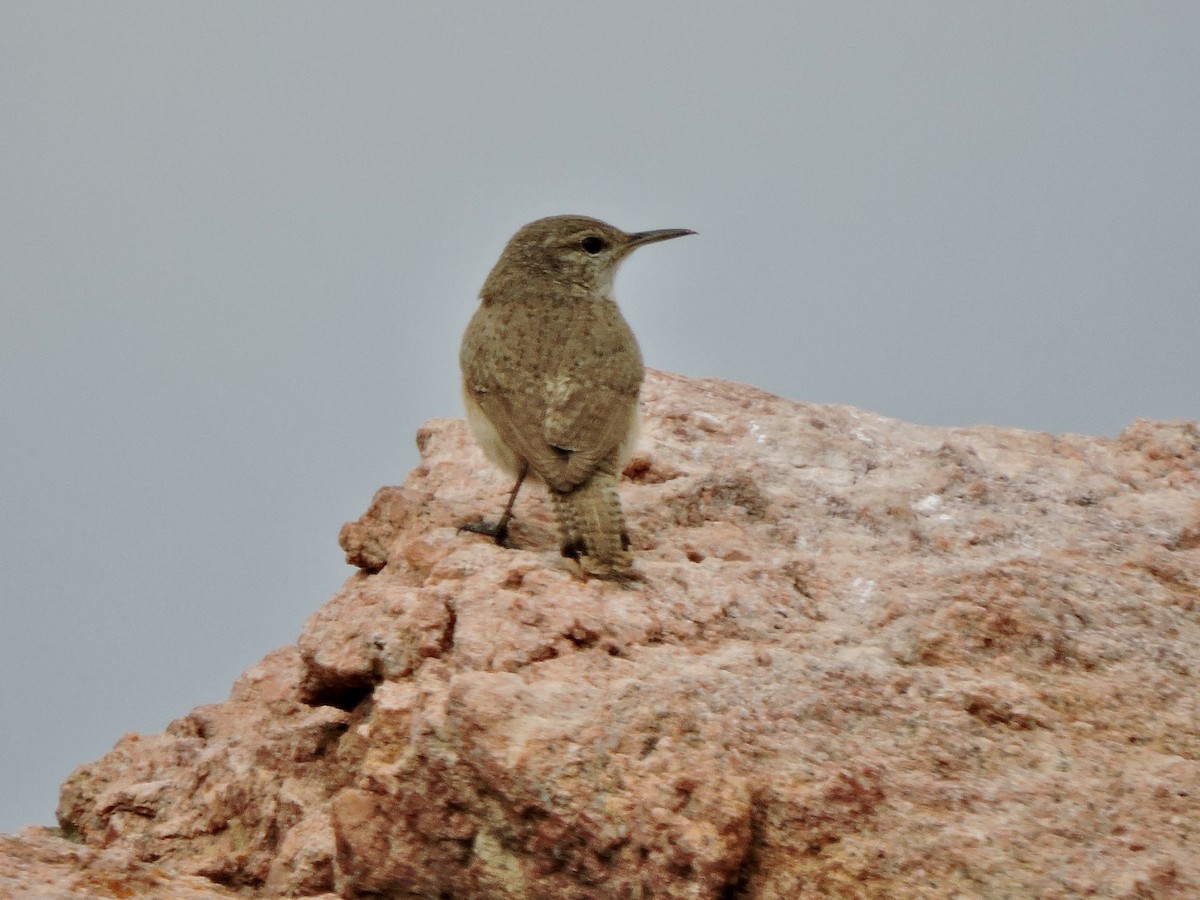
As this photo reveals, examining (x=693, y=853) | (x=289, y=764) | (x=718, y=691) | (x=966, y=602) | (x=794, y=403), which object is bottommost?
(x=289, y=764)

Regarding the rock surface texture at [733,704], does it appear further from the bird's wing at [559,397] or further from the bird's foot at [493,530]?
the bird's wing at [559,397]

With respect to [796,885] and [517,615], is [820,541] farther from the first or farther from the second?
[796,885]

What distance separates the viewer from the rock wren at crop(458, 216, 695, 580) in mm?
6051

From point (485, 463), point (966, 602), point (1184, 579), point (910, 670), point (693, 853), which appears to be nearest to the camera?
point (693, 853)

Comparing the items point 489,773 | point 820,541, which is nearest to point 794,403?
point 820,541

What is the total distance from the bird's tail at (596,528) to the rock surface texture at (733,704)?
5.3 inches

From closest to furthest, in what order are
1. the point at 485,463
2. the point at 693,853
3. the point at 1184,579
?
the point at 693,853 → the point at 1184,579 → the point at 485,463

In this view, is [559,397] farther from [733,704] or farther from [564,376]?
[733,704]

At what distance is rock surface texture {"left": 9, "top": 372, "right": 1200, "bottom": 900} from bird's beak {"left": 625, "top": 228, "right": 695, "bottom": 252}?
1035mm

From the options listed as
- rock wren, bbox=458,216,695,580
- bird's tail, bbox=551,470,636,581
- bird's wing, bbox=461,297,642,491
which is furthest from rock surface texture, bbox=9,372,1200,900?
bird's wing, bbox=461,297,642,491

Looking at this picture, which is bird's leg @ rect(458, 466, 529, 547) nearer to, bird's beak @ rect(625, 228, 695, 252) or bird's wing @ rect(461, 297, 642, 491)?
bird's wing @ rect(461, 297, 642, 491)

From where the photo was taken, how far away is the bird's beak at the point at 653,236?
7.49 metres

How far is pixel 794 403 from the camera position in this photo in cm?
804

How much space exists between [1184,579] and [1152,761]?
1517 mm
